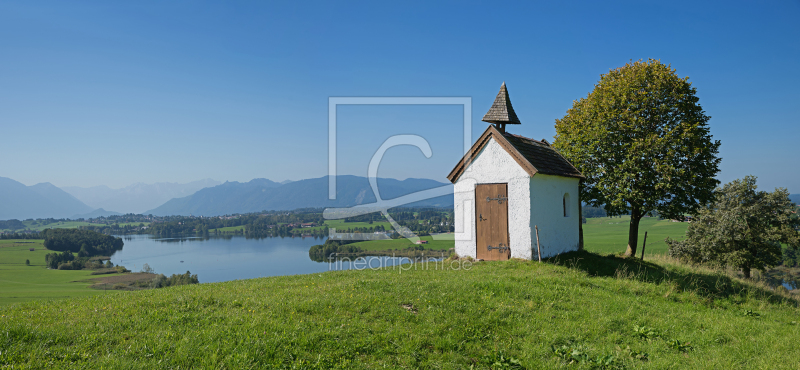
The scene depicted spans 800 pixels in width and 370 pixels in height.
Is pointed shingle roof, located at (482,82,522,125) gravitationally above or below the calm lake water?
above

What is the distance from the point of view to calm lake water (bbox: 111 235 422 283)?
218ft

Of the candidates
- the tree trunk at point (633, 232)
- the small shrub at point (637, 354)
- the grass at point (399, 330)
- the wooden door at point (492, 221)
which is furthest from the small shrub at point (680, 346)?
the tree trunk at point (633, 232)

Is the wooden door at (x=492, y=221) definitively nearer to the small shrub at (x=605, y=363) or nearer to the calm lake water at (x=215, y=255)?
the small shrub at (x=605, y=363)

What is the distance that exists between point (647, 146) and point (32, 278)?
8224 centimetres

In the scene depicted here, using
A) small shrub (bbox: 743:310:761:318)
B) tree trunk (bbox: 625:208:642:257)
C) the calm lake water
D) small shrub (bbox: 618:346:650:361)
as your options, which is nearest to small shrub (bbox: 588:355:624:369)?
small shrub (bbox: 618:346:650:361)

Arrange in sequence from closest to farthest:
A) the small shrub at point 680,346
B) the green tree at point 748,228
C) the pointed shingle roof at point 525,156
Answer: the small shrub at point 680,346 → the pointed shingle roof at point 525,156 → the green tree at point 748,228

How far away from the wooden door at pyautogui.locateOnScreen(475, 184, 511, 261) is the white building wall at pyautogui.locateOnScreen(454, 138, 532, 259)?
20cm

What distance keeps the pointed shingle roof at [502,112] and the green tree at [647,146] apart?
16.4ft

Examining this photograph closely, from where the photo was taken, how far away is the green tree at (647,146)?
Result: 18.4 metres

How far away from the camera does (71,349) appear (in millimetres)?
5477

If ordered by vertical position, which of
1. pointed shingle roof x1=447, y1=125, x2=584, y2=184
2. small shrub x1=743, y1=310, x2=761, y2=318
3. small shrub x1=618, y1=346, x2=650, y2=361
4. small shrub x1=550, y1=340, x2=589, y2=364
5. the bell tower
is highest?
the bell tower

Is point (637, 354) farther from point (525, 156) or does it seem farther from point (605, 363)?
point (525, 156)

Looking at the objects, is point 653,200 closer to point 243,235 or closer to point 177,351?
point 177,351

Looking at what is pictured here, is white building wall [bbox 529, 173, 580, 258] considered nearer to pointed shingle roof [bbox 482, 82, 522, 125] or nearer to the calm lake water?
pointed shingle roof [bbox 482, 82, 522, 125]
